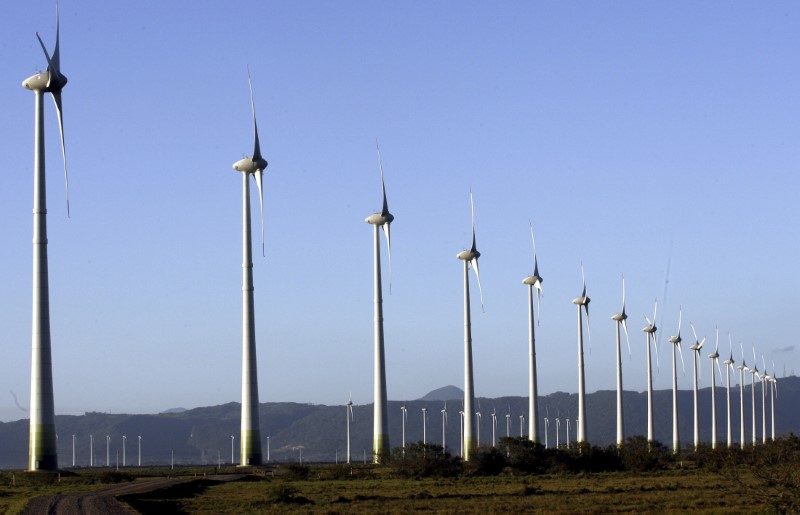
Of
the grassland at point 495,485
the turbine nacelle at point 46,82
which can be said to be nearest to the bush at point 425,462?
the grassland at point 495,485

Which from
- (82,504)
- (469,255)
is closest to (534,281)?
(469,255)

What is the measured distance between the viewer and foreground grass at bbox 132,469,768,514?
6906 centimetres

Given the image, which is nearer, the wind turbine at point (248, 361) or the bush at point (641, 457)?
the wind turbine at point (248, 361)

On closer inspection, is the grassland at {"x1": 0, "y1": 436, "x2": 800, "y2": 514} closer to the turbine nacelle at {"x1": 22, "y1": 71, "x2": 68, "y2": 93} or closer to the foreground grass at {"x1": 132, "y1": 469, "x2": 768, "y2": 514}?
the foreground grass at {"x1": 132, "y1": 469, "x2": 768, "y2": 514}

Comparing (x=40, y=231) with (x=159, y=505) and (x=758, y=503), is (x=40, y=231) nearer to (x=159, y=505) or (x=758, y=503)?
(x=159, y=505)

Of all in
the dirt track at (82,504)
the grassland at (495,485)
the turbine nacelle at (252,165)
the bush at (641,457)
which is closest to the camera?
the dirt track at (82,504)

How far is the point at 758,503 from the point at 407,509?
1747 cm

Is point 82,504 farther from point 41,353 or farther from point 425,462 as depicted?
point 425,462

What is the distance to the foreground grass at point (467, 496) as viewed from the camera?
6906cm


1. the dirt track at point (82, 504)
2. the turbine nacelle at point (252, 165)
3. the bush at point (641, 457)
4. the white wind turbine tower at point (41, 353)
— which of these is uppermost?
the turbine nacelle at point (252, 165)

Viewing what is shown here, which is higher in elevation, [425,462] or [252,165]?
[252,165]

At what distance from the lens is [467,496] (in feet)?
266

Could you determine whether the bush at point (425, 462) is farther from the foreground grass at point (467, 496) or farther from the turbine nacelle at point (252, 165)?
A: the turbine nacelle at point (252, 165)

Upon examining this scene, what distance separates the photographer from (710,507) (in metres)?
68.0
